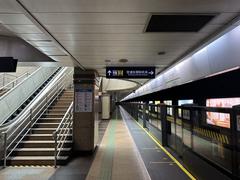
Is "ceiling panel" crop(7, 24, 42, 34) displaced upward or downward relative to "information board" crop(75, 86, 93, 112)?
upward

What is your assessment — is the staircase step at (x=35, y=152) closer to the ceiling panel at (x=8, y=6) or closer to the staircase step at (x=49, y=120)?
the staircase step at (x=49, y=120)

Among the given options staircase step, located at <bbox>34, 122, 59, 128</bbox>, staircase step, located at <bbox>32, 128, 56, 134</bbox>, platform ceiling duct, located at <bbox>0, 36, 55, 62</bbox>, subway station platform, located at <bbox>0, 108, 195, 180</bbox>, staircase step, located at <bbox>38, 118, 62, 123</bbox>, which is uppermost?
platform ceiling duct, located at <bbox>0, 36, 55, 62</bbox>

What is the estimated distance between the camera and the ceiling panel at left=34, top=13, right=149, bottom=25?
3.03 meters

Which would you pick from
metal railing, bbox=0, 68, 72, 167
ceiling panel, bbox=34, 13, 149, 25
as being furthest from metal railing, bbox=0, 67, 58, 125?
ceiling panel, bbox=34, 13, 149, 25

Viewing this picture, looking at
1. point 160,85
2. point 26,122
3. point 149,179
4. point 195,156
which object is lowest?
point 149,179

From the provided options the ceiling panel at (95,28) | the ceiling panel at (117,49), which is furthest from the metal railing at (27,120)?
the ceiling panel at (95,28)

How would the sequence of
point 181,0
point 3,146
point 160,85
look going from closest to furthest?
point 181,0 → point 3,146 → point 160,85

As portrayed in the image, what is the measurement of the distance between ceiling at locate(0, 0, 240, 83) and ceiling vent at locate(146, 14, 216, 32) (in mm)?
118

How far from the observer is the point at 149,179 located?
16.2 feet

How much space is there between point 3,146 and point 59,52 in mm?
3110

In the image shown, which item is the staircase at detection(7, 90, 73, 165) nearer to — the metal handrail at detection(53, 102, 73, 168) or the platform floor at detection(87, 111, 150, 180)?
the metal handrail at detection(53, 102, 73, 168)

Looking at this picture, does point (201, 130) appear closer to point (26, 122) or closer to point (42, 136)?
point (42, 136)

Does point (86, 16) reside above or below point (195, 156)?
above

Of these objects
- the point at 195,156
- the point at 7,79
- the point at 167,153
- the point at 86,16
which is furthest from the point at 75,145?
the point at 7,79
